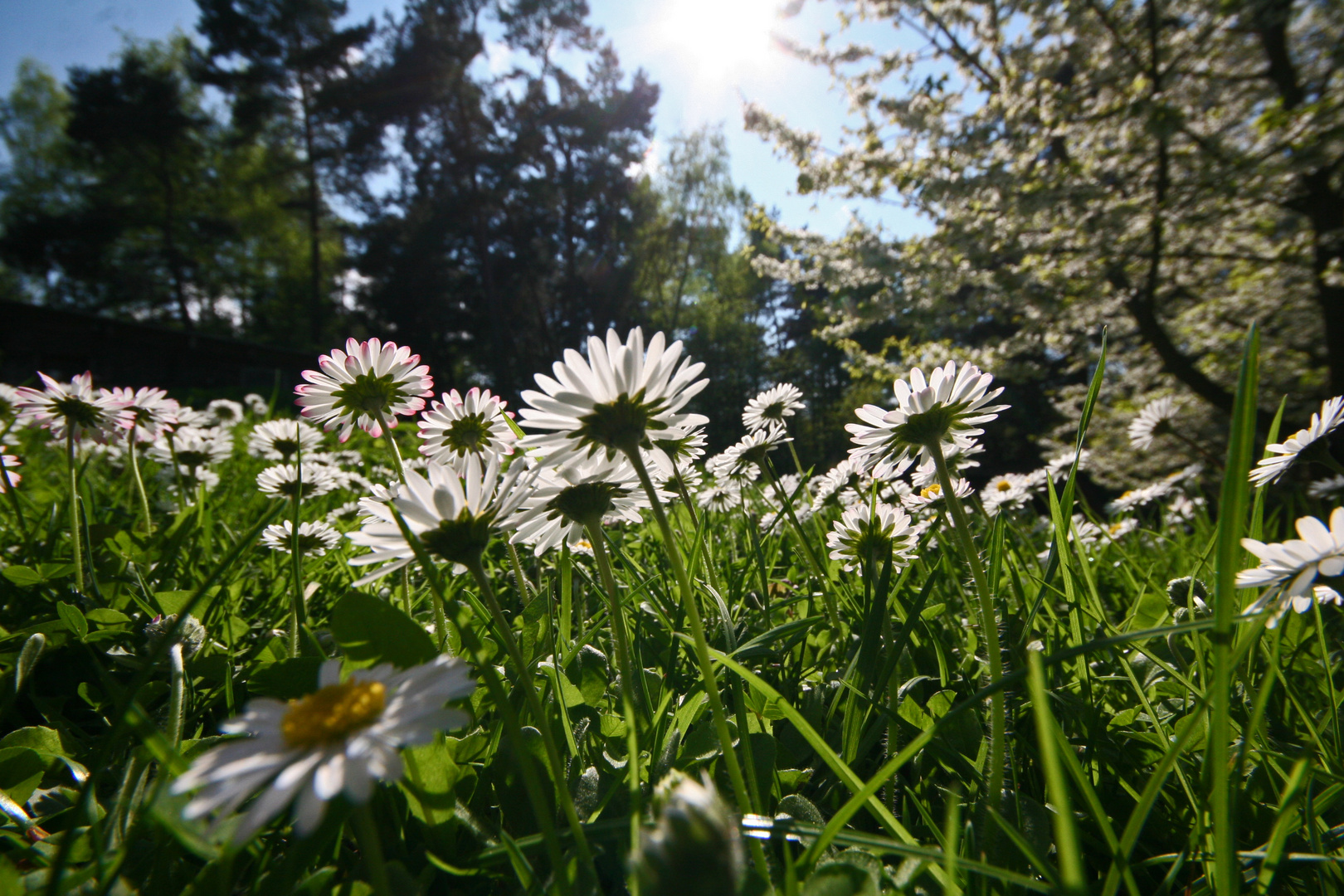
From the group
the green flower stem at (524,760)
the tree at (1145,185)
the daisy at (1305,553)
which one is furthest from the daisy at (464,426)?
the tree at (1145,185)

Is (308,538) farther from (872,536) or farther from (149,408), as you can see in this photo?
(872,536)

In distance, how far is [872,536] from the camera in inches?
34.9

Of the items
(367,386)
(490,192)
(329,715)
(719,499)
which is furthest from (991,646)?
(490,192)

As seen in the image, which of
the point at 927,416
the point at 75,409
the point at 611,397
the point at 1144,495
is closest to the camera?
the point at 611,397

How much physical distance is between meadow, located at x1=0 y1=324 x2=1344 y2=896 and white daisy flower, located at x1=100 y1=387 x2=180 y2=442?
96 millimetres

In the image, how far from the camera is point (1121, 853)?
36 centimetres

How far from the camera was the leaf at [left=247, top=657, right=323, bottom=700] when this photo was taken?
0.57m

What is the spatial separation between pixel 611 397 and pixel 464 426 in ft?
1.36

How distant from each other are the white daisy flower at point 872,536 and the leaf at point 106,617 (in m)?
0.92

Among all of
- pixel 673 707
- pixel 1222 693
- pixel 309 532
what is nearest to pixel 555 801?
pixel 673 707

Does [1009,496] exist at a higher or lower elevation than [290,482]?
lower

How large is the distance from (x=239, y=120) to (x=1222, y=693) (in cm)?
1976

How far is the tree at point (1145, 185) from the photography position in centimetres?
386

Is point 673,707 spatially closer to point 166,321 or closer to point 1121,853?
point 1121,853
